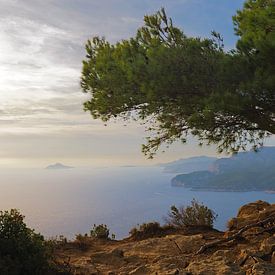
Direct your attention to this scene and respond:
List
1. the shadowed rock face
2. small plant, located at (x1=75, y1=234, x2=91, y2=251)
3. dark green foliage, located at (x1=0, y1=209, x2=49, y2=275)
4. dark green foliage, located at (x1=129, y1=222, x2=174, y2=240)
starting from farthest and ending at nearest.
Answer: dark green foliage, located at (x1=129, y1=222, x2=174, y2=240) < small plant, located at (x1=75, y1=234, x2=91, y2=251) < the shadowed rock face < dark green foliage, located at (x1=0, y1=209, x2=49, y2=275)

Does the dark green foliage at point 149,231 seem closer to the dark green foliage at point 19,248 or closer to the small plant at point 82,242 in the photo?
the small plant at point 82,242

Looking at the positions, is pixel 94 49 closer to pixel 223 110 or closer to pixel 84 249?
pixel 223 110

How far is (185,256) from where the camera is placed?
10.5 meters

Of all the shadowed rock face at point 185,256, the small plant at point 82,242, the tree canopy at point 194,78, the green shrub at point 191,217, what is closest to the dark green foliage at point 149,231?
the shadowed rock face at point 185,256

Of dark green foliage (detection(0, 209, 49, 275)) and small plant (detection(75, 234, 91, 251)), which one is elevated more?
dark green foliage (detection(0, 209, 49, 275))

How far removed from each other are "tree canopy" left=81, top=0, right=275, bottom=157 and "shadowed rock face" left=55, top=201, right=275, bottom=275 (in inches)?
127

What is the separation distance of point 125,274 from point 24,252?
260 centimetres

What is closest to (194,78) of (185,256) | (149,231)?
(185,256)

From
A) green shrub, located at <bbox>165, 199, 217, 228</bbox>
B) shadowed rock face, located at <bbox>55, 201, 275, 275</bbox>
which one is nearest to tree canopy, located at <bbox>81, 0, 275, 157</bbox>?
shadowed rock face, located at <bbox>55, 201, 275, 275</bbox>

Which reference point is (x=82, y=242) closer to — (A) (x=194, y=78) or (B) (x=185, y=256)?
(B) (x=185, y=256)

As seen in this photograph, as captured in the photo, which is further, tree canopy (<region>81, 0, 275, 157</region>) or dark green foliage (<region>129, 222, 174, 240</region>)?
dark green foliage (<region>129, 222, 174, 240</region>)

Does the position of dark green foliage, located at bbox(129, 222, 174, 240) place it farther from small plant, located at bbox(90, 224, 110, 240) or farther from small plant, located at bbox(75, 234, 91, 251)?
small plant, located at bbox(75, 234, 91, 251)

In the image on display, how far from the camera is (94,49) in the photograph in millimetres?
12273

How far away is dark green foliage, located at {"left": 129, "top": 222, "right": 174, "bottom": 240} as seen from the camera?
15.5m
